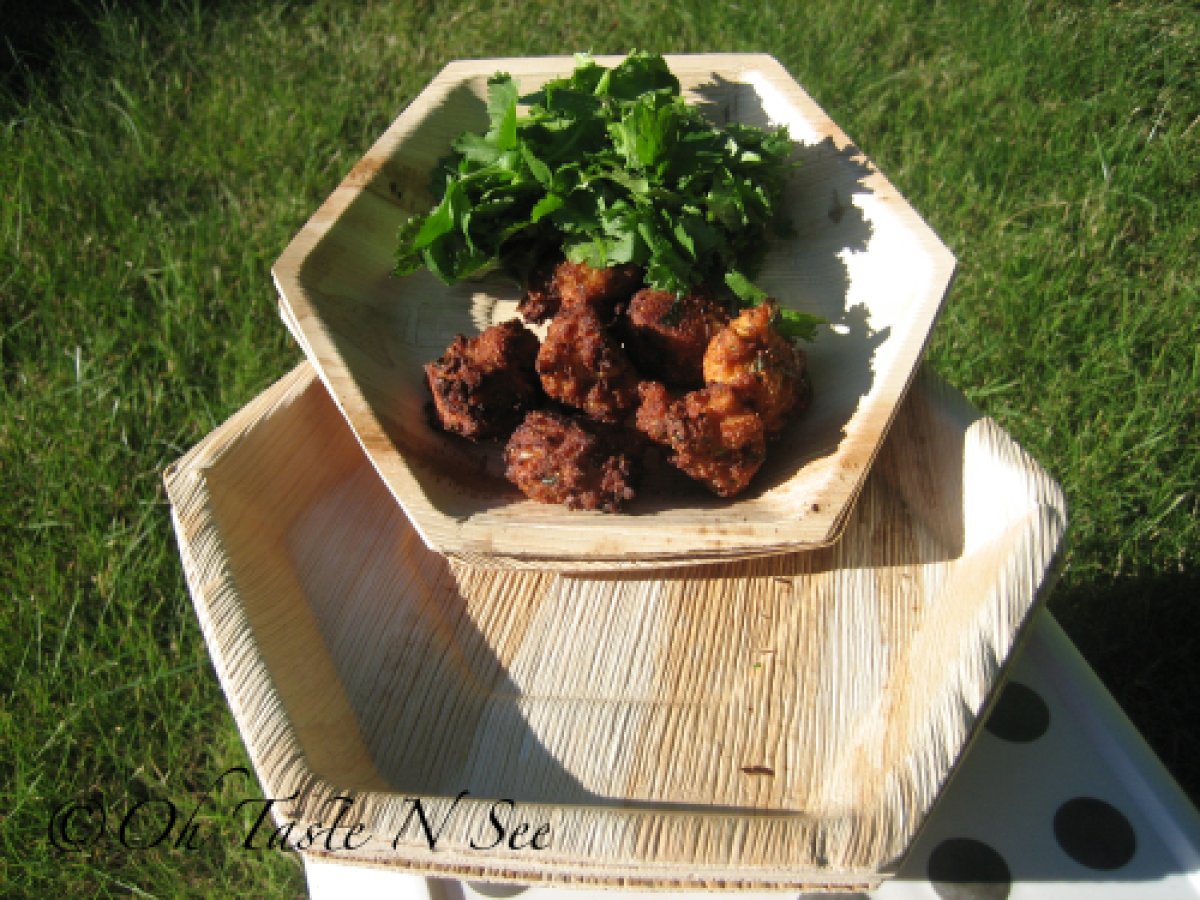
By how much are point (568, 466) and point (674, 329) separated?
40cm

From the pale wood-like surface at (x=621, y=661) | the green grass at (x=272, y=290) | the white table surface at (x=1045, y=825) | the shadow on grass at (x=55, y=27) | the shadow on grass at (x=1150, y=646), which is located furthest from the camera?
the shadow on grass at (x=55, y=27)

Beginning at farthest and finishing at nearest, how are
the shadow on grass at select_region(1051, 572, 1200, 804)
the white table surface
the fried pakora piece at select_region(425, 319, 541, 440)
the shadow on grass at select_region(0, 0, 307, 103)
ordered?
the shadow on grass at select_region(0, 0, 307, 103), the shadow on grass at select_region(1051, 572, 1200, 804), the fried pakora piece at select_region(425, 319, 541, 440), the white table surface

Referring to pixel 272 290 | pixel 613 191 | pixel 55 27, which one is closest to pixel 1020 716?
pixel 613 191

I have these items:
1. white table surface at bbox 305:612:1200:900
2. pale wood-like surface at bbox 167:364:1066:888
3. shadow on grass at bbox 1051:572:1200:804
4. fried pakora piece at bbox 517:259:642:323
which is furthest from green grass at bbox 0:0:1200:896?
fried pakora piece at bbox 517:259:642:323

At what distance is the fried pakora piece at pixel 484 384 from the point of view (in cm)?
199

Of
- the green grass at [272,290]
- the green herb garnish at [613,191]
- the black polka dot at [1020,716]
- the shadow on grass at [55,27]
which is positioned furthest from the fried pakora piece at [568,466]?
the shadow on grass at [55,27]

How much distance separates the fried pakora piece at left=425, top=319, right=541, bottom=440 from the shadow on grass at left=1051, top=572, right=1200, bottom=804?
1500 millimetres

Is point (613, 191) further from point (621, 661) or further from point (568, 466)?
point (621, 661)

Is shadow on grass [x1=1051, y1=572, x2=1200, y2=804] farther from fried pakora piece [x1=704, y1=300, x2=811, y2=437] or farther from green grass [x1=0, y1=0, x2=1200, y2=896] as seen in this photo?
fried pakora piece [x1=704, y1=300, x2=811, y2=437]

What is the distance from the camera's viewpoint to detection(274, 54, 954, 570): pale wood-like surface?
173cm

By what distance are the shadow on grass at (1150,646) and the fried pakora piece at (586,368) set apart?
134cm

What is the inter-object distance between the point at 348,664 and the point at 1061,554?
1.21 metres

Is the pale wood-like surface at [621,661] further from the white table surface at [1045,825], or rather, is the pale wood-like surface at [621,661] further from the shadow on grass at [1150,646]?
the shadow on grass at [1150,646]

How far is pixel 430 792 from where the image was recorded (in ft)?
5.48
